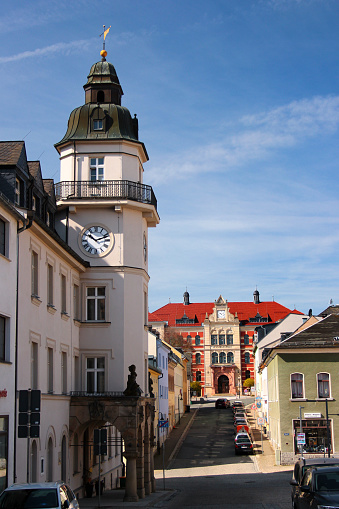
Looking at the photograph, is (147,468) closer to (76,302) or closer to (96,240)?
(76,302)

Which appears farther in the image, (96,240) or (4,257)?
(96,240)

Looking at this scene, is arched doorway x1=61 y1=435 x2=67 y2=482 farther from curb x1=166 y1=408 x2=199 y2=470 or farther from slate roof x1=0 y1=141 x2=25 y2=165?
curb x1=166 y1=408 x2=199 y2=470

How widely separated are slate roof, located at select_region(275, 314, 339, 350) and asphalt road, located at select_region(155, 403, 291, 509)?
313 inches

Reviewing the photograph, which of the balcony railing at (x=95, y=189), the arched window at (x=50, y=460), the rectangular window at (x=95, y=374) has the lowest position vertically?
the arched window at (x=50, y=460)

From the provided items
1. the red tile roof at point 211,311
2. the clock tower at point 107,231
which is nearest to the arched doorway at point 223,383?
the red tile roof at point 211,311

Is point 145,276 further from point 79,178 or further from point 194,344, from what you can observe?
point 194,344

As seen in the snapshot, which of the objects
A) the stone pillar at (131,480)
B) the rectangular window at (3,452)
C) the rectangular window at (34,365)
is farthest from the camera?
the stone pillar at (131,480)

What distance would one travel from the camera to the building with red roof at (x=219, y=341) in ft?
426

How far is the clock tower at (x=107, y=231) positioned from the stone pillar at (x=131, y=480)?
11.1ft

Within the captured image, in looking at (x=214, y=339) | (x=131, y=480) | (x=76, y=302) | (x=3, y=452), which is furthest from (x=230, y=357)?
(x=3, y=452)

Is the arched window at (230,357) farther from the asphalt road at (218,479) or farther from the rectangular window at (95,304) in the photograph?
the rectangular window at (95,304)

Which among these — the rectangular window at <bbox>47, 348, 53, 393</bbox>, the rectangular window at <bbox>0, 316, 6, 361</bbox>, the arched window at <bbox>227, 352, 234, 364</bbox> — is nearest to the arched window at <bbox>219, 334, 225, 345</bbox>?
the arched window at <bbox>227, 352, 234, 364</bbox>

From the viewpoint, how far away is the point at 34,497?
14484mm

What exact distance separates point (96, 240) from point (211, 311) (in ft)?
356
